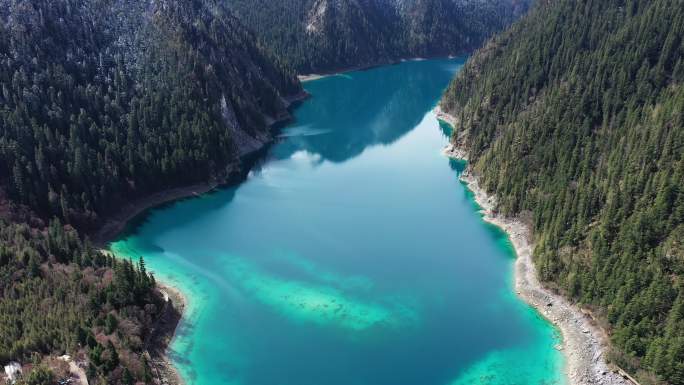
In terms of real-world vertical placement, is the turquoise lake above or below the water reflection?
below

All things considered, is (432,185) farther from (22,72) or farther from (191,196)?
(22,72)

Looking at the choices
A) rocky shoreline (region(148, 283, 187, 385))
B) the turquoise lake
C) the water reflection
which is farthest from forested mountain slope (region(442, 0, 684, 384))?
rocky shoreline (region(148, 283, 187, 385))

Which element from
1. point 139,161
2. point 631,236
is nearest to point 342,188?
point 139,161

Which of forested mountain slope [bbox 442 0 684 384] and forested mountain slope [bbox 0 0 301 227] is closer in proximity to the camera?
forested mountain slope [bbox 442 0 684 384]

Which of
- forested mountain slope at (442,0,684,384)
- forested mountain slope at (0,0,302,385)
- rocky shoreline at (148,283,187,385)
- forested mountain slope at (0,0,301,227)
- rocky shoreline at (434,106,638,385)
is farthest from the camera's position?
forested mountain slope at (0,0,301,227)

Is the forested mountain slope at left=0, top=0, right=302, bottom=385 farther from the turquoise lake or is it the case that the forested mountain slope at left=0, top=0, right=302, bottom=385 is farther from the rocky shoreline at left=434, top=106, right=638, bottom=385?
the rocky shoreline at left=434, top=106, right=638, bottom=385

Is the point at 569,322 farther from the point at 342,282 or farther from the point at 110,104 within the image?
the point at 110,104

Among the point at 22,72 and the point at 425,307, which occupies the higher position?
the point at 22,72
